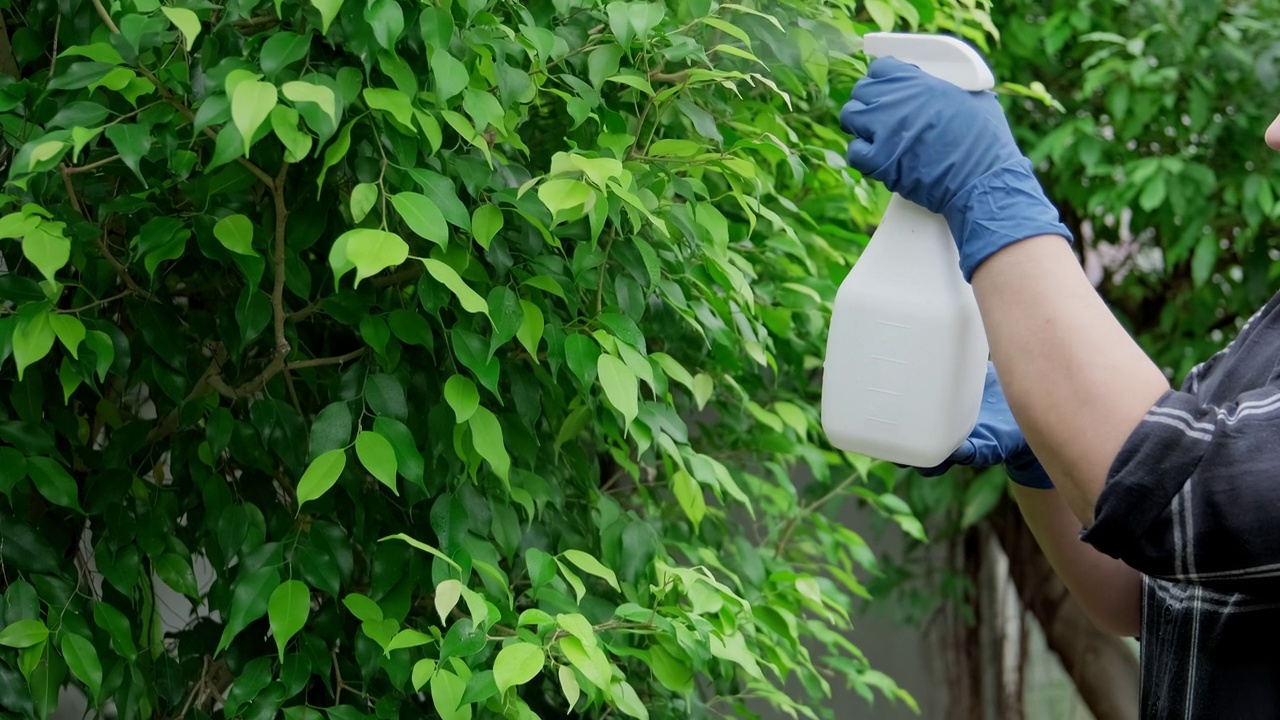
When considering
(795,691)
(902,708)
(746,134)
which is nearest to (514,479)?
(746,134)

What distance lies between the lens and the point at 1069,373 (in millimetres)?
659

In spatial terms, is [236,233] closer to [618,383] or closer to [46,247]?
[46,247]

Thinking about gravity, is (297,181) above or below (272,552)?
above

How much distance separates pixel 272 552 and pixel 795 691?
2133mm

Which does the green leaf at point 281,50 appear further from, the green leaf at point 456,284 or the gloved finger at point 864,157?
the gloved finger at point 864,157

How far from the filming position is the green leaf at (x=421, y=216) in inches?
31.8

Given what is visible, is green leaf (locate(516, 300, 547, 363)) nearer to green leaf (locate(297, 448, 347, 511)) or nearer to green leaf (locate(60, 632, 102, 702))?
green leaf (locate(297, 448, 347, 511))

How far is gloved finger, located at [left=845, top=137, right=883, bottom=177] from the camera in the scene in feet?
2.84

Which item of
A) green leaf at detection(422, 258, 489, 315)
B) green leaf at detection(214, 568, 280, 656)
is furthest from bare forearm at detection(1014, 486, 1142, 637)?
green leaf at detection(214, 568, 280, 656)

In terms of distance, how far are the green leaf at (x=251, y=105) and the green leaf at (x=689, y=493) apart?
0.52m

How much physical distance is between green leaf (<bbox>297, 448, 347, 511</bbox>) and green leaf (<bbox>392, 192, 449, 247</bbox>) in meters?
0.18

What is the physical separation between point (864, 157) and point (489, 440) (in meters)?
0.35

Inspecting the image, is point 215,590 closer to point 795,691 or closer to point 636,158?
point 636,158

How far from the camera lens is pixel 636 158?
1016 millimetres
